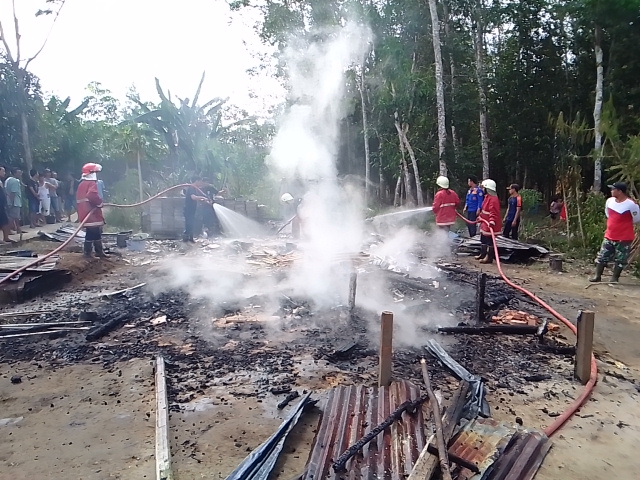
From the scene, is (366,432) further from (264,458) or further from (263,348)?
(263,348)

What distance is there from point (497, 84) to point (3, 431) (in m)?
23.1

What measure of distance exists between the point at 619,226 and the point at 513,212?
4172 millimetres

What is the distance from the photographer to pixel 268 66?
27.7 m

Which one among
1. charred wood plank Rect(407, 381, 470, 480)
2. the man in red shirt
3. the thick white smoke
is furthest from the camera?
the thick white smoke

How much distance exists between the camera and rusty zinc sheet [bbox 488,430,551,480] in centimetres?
305

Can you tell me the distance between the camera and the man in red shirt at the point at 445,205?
11.9m

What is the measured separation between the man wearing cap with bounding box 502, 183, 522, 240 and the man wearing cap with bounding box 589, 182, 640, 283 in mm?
3601

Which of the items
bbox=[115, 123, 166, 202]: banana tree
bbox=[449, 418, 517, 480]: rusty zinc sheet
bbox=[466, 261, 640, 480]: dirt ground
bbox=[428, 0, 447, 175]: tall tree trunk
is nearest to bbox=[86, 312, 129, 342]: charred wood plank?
bbox=[449, 418, 517, 480]: rusty zinc sheet

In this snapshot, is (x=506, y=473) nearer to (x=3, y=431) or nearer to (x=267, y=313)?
(x=3, y=431)

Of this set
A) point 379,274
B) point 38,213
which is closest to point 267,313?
point 379,274

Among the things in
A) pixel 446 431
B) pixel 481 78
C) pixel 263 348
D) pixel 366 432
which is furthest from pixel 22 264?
pixel 481 78

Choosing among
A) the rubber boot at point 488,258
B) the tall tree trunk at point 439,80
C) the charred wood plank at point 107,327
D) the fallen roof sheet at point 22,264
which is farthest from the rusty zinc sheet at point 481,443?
the tall tree trunk at point 439,80

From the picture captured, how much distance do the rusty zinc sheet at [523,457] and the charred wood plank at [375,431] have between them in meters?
0.71

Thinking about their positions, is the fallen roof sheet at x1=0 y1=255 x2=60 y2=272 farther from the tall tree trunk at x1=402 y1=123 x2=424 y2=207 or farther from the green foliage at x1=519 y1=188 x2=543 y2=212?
the green foliage at x1=519 y1=188 x2=543 y2=212
